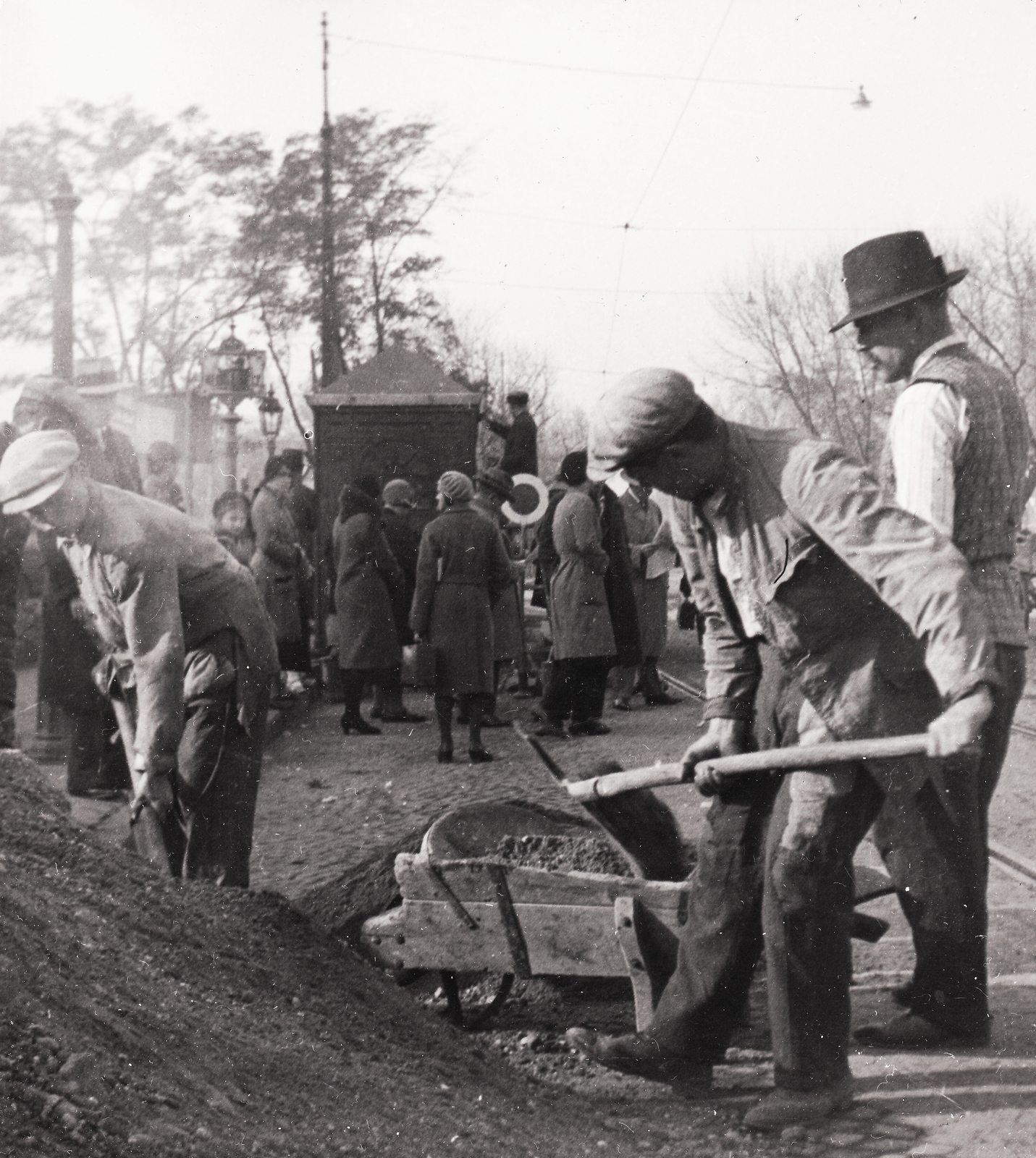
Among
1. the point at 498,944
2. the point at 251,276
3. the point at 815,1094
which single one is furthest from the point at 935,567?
the point at 251,276

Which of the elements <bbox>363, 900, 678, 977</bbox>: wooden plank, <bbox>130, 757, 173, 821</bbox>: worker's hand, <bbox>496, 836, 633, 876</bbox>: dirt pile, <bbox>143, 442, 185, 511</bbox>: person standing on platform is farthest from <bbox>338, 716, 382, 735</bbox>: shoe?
<bbox>363, 900, 678, 977</bbox>: wooden plank

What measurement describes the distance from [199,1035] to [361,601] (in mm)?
6931

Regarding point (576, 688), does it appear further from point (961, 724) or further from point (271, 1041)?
point (961, 724)

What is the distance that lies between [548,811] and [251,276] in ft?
9.27

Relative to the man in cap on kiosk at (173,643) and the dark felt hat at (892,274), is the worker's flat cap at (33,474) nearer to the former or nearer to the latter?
the man in cap on kiosk at (173,643)

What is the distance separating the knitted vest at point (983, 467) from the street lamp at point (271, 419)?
801 cm

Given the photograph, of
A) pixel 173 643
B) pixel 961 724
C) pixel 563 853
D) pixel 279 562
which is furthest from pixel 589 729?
pixel 961 724

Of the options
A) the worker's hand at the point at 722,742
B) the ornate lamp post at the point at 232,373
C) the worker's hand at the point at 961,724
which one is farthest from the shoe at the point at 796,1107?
the ornate lamp post at the point at 232,373

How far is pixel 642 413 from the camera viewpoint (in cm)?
334

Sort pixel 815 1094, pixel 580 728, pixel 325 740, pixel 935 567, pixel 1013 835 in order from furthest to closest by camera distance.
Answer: pixel 325 740 < pixel 580 728 < pixel 1013 835 < pixel 815 1094 < pixel 935 567

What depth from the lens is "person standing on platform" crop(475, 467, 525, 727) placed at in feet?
33.2

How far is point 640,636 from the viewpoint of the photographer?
33.5 feet

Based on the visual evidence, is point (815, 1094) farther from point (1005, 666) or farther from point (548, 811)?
point (548, 811)

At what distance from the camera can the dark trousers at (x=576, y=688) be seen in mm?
9602
